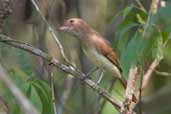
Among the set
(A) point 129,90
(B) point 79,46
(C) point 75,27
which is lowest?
(B) point 79,46

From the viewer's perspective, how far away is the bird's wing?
3533 millimetres

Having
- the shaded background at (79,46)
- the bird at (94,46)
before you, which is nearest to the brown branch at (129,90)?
the shaded background at (79,46)

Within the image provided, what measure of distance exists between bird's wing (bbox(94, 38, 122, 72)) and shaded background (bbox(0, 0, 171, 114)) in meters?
0.07

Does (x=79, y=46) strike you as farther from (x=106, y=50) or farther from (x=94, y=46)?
(x=106, y=50)

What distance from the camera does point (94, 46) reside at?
12.2 ft

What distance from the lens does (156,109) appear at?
14.1 ft

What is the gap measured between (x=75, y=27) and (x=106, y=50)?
0.33 metres

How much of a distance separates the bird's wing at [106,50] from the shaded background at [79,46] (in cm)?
7

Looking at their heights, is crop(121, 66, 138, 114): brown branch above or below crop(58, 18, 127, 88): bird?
above

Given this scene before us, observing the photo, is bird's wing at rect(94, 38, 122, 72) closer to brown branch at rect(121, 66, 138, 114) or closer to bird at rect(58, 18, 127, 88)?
bird at rect(58, 18, 127, 88)

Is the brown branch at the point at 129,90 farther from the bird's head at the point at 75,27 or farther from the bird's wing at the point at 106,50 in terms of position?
the bird's head at the point at 75,27

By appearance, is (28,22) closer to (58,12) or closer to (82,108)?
(58,12)

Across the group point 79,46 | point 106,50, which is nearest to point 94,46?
point 106,50

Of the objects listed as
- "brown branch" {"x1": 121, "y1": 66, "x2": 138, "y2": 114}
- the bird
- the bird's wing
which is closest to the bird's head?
the bird
